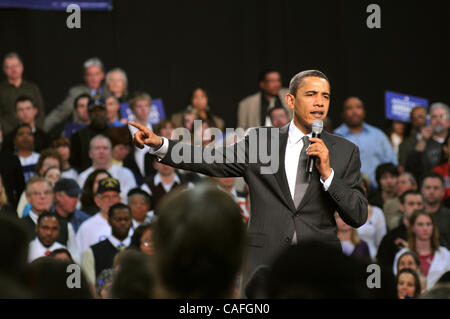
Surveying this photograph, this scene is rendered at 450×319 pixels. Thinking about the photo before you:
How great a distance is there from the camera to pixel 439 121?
7.90 metres

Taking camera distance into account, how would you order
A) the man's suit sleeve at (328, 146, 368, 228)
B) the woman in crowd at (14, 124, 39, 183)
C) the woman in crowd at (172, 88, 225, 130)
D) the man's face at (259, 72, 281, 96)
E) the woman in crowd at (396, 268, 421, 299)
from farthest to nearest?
the man's face at (259, 72, 281, 96) < the woman in crowd at (172, 88, 225, 130) < the woman in crowd at (14, 124, 39, 183) < the woman in crowd at (396, 268, 421, 299) < the man's suit sleeve at (328, 146, 368, 228)

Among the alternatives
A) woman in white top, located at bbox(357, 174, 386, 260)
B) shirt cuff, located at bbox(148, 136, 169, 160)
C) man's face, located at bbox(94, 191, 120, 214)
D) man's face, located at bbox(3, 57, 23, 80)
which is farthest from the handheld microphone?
man's face, located at bbox(3, 57, 23, 80)

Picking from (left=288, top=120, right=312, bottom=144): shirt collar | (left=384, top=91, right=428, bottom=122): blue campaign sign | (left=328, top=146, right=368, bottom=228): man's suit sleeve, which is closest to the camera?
(left=328, top=146, right=368, bottom=228): man's suit sleeve

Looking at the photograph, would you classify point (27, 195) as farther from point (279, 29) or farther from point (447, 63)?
point (447, 63)

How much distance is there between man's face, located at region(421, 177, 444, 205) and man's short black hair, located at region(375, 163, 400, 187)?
1.25 ft

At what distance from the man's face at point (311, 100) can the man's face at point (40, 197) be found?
10.8 feet

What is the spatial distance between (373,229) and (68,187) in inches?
96.5

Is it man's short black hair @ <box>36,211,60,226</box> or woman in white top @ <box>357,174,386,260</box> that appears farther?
woman in white top @ <box>357,174,386,260</box>

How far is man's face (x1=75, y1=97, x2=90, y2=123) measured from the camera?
7.76 m

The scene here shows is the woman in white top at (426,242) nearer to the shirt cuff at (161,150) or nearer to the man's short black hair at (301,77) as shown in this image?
the man's short black hair at (301,77)

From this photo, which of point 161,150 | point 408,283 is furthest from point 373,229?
point 161,150

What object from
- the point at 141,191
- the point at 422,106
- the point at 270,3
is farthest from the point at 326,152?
the point at 270,3

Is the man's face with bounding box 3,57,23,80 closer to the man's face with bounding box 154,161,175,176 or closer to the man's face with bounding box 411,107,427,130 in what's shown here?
the man's face with bounding box 154,161,175,176

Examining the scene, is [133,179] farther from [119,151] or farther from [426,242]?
[426,242]
